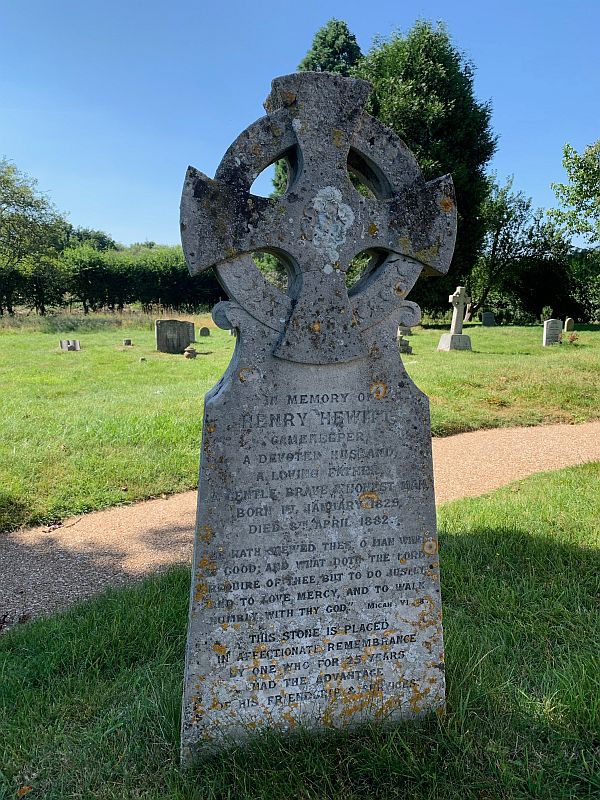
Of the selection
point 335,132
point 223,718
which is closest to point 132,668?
point 223,718

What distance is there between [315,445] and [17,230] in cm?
3965

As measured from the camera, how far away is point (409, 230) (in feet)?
9.64

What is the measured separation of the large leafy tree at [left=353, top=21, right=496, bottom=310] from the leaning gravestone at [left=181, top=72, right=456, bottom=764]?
25503mm

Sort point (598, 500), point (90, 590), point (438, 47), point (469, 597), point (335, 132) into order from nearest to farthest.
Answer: point (335, 132), point (469, 597), point (90, 590), point (598, 500), point (438, 47)

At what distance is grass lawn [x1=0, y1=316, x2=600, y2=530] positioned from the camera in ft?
23.7

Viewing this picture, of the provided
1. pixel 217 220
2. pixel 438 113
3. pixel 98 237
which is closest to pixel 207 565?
pixel 217 220

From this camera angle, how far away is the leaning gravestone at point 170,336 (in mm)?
19516

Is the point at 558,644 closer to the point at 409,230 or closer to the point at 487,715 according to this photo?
the point at 487,715

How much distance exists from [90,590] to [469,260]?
90.9 ft

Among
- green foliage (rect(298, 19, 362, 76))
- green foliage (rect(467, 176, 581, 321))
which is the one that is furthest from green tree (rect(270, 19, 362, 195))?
green foliage (rect(467, 176, 581, 321))

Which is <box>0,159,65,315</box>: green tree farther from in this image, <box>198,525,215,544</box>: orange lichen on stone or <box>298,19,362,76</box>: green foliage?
<box>198,525,215,544</box>: orange lichen on stone

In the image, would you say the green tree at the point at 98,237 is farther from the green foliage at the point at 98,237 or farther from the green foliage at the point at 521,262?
the green foliage at the point at 521,262

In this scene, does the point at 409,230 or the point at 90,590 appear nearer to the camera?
the point at 409,230

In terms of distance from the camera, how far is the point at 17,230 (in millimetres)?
37188
